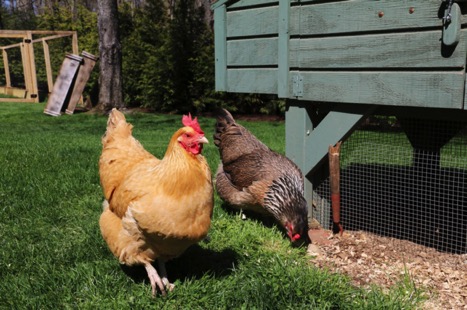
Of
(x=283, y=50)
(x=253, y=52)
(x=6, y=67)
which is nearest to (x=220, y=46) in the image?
(x=253, y=52)

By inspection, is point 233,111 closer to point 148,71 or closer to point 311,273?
point 148,71

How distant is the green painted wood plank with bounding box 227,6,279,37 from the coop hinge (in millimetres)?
424

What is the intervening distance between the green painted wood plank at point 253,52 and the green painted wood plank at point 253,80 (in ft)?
0.23

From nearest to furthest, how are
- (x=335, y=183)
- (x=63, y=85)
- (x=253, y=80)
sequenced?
1. (x=335, y=183)
2. (x=253, y=80)
3. (x=63, y=85)

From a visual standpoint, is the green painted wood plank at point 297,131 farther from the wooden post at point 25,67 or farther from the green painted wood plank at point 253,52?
the wooden post at point 25,67

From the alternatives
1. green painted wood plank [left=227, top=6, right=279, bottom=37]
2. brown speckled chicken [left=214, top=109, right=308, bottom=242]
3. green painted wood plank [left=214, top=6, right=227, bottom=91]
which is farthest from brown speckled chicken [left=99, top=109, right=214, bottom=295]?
green painted wood plank [left=214, top=6, right=227, bottom=91]

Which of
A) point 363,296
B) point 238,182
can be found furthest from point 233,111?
point 363,296

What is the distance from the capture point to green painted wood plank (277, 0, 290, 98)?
3.55 m

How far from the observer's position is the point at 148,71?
41.6 ft

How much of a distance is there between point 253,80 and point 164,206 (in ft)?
6.36

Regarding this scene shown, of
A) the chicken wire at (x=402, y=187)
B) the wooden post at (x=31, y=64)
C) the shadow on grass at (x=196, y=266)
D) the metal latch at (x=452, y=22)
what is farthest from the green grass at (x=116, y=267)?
the wooden post at (x=31, y=64)

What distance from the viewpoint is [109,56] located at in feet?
37.6

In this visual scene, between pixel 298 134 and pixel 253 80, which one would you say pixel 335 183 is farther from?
pixel 253 80

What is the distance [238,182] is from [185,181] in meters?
1.68
